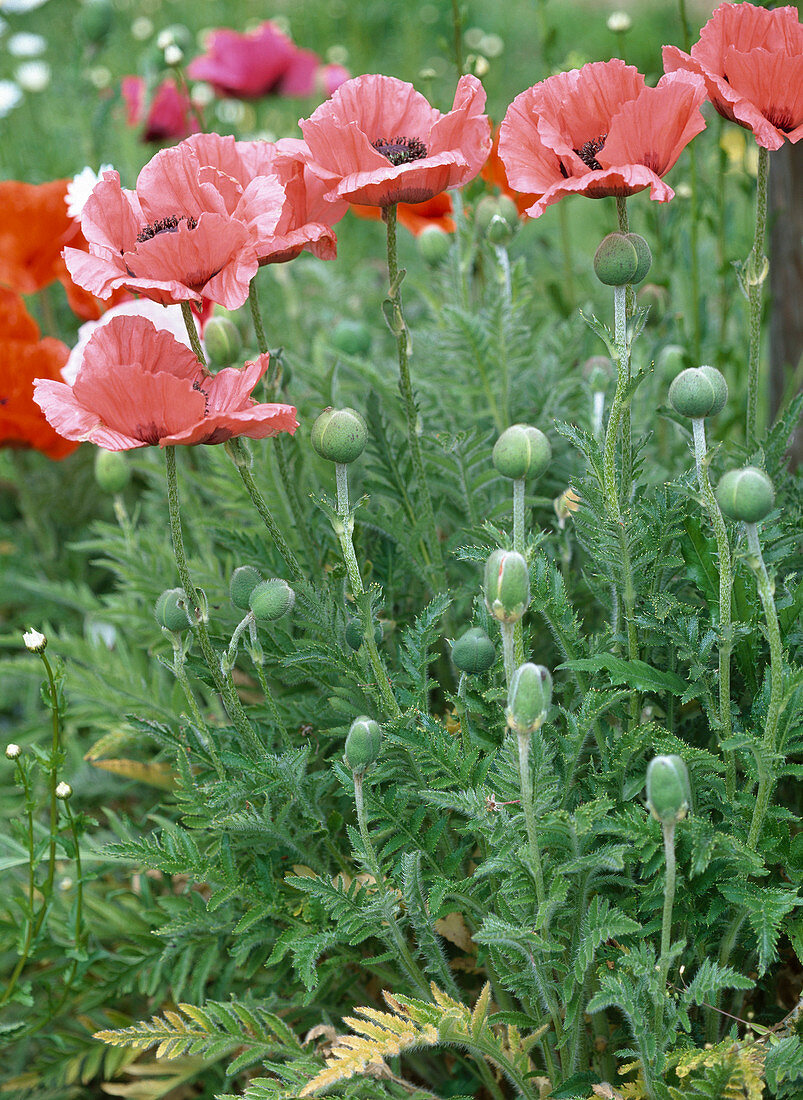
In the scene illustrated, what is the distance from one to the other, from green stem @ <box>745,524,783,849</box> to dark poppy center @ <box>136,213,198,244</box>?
60 centimetres

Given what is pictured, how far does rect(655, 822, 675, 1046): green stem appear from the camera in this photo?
2.84 ft

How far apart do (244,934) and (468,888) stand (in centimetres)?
27

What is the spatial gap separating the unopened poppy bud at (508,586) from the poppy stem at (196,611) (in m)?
0.29

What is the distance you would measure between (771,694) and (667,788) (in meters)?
0.18

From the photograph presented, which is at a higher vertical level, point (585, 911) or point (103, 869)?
point (585, 911)

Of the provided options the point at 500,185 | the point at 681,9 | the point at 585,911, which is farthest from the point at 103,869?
the point at 681,9

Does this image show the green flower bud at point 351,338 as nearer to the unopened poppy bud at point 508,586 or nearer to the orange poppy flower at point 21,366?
the orange poppy flower at point 21,366

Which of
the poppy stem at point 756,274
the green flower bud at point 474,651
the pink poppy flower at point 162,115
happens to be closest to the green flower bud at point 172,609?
the green flower bud at point 474,651

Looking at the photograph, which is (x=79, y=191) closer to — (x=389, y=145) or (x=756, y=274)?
(x=389, y=145)

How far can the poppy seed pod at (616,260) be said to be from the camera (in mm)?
964

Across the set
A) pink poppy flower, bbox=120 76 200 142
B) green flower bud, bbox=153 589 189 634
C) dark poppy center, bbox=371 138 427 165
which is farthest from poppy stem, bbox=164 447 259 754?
pink poppy flower, bbox=120 76 200 142

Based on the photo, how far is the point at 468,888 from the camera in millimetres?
1133

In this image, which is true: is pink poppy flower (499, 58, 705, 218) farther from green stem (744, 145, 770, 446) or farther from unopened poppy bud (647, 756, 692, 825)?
unopened poppy bud (647, 756, 692, 825)

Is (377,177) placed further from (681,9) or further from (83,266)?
(681,9)
